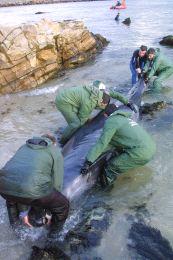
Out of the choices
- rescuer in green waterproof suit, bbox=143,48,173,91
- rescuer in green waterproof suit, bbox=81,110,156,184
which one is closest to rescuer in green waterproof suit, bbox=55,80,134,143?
rescuer in green waterproof suit, bbox=81,110,156,184

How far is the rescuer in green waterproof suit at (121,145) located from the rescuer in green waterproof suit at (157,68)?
244 inches

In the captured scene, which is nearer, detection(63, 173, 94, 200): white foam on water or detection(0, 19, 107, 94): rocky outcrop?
detection(63, 173, 94, 200): white foam on water

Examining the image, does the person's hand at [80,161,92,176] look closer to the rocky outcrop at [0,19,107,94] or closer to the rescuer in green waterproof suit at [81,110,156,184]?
the rescuer in green waterproof suit at [81,110,156,184]

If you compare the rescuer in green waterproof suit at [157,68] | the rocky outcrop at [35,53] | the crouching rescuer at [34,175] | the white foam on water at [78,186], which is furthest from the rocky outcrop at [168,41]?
the crouching rescuer at [34,175]

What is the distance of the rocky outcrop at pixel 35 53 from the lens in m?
15.2

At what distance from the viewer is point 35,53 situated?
1594 centimetres

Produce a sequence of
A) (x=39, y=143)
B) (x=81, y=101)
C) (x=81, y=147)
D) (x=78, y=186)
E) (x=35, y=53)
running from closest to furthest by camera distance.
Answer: (x=39, y=143) < (x=78, y=186) < (x=81, y=147) < (x=81, y=101) < (x=35, y=53)

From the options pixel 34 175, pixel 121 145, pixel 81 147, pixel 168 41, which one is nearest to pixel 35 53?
pixel 81 147

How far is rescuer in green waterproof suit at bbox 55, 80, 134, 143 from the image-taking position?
9.01 meters

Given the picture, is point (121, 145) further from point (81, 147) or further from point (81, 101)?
point (81, 101)

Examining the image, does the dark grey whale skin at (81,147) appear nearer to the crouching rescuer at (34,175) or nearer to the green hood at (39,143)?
the crouching rescuer at (34,175)

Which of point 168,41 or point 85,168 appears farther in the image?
point 168,41

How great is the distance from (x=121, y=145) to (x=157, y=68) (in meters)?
6.88

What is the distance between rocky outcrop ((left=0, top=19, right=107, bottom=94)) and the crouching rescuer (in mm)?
9905
